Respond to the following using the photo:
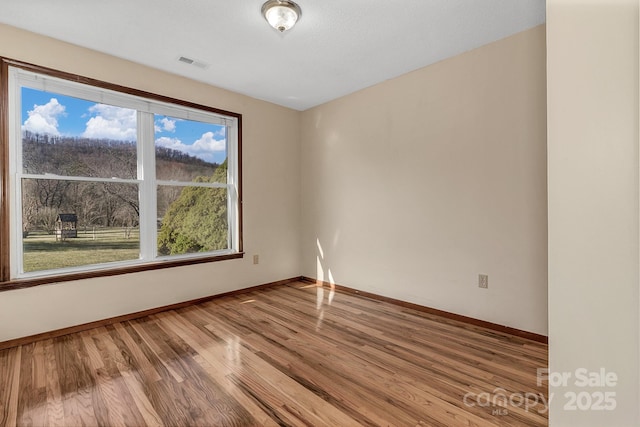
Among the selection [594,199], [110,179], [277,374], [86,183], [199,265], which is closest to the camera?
[594,199]

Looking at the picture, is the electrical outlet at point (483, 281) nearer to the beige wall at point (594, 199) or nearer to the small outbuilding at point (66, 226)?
the beige wall at point (594, 199)

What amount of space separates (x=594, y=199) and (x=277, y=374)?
74.4 inches

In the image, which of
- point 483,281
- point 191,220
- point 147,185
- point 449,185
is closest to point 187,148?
point 147,185

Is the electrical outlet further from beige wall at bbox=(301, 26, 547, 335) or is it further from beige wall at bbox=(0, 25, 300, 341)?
beige wall at bbox=(0, 25, 300, 341)

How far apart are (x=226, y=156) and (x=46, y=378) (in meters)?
2.67

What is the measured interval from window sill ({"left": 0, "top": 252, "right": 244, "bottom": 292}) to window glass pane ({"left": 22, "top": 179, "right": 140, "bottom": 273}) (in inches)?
5.7

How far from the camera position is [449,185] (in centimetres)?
289

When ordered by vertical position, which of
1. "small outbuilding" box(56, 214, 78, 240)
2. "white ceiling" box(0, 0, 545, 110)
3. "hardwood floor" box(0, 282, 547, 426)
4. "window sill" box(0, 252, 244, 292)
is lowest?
"hardwood floor" box(0, 282, 547, 426)

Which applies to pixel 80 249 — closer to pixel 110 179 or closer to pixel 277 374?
pixel 110 179

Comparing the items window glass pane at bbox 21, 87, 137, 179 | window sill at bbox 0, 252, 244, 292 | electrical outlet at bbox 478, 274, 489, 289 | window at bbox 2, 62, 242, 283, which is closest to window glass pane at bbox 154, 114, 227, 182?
window at bbox 2, 62, 242, 283

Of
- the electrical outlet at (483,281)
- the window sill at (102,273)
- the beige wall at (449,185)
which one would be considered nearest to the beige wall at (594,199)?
the beige wall at (449,185)

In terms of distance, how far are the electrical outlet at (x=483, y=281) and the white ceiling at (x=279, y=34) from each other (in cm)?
208

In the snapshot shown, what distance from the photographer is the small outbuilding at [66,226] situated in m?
2.62

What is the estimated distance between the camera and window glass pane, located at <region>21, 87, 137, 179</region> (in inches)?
98.0
